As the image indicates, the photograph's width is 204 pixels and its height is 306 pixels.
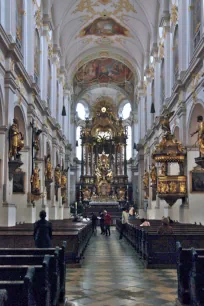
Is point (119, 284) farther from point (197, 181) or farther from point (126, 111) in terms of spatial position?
point (126, 111)

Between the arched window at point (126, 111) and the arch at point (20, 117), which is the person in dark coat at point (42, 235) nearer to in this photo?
the arch at point (20, 117)

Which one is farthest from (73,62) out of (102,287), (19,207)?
(102,287)

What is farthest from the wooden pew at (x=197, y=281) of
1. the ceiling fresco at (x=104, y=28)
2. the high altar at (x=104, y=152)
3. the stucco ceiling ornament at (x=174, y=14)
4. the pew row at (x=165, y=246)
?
the high altar at (x=104, y=152)

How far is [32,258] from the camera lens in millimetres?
5148

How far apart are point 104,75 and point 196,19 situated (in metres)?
22.9

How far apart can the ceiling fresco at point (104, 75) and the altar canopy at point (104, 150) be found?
339cm

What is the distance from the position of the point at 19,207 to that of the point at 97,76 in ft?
76.5

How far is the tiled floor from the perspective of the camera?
6090mm

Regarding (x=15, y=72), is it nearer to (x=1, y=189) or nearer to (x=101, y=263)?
(x=1, y=189)

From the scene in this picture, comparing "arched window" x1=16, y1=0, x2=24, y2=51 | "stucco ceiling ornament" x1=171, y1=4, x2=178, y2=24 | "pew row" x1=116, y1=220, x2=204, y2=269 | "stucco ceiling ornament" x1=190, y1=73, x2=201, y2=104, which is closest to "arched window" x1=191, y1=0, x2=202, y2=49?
"stucco ceiling ornament" x1=190, y1=73, x2=201, y2=104

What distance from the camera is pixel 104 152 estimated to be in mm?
41781

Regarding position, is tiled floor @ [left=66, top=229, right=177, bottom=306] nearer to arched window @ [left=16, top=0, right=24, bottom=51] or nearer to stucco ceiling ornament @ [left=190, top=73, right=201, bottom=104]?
stucco ceiling ornament @ [left=190, top=73, right=201, bottom=104]

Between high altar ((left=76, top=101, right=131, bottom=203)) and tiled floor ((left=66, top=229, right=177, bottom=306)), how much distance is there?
29033mm

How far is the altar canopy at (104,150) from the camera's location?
40.1 m
